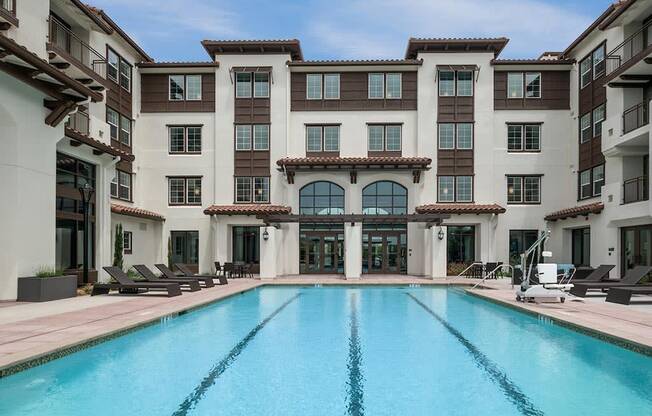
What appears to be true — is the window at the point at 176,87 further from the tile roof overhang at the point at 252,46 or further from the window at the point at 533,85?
the window at the point at 533,85

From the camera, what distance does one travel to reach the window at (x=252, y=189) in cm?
2969

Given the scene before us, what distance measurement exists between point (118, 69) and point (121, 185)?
593cm

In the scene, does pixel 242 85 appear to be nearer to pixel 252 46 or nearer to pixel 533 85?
pixel 252 46

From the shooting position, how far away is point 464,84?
97.0 feet

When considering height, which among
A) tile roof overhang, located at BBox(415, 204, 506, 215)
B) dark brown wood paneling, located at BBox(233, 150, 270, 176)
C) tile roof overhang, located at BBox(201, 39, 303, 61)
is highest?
tile roof overhang, located at BBox(201, 39, 303, 61)

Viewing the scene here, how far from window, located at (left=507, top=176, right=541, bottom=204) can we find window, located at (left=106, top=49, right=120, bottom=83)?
69.9 feet

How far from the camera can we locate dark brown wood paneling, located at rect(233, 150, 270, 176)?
2969 cm

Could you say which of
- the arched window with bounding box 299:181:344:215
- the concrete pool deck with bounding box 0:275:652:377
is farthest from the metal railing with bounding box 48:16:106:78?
the arched window with bounding box 299:181:344:215

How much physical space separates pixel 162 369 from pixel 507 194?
24773 mm

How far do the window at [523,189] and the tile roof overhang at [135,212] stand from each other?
62.2 ft

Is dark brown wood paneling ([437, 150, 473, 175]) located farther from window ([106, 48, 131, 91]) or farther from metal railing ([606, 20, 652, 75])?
window ([106, 48, 131, 91])

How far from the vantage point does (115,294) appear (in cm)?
1744

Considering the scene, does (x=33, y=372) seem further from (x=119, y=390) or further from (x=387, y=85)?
(x=387, y=85)

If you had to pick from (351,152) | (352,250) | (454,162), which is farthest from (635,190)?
(351,152)
